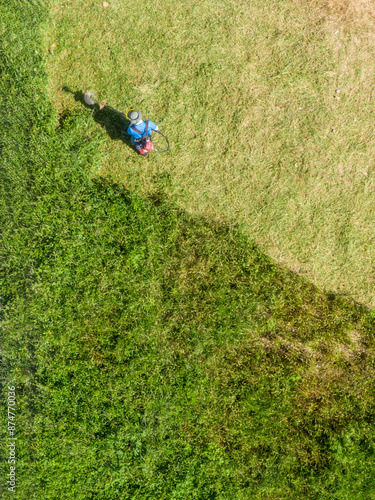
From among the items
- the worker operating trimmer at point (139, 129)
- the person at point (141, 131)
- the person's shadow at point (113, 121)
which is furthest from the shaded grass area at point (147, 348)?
the person at point (141, 131)

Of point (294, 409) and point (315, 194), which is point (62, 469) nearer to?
point (294, 409)

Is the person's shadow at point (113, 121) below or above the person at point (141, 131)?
above

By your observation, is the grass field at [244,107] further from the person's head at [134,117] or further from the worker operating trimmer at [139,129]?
the person's head at [134,117]

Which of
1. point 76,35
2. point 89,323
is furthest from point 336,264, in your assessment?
point 76,35

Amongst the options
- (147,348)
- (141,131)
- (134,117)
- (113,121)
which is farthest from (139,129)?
(147,348)

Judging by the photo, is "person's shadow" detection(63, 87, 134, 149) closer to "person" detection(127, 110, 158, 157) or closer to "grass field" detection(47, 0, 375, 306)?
"grass field" detection(47, 0, 375, 306)

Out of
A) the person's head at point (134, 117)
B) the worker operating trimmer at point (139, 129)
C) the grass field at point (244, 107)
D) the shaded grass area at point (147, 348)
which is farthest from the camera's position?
the grass field at point (244, 107)
